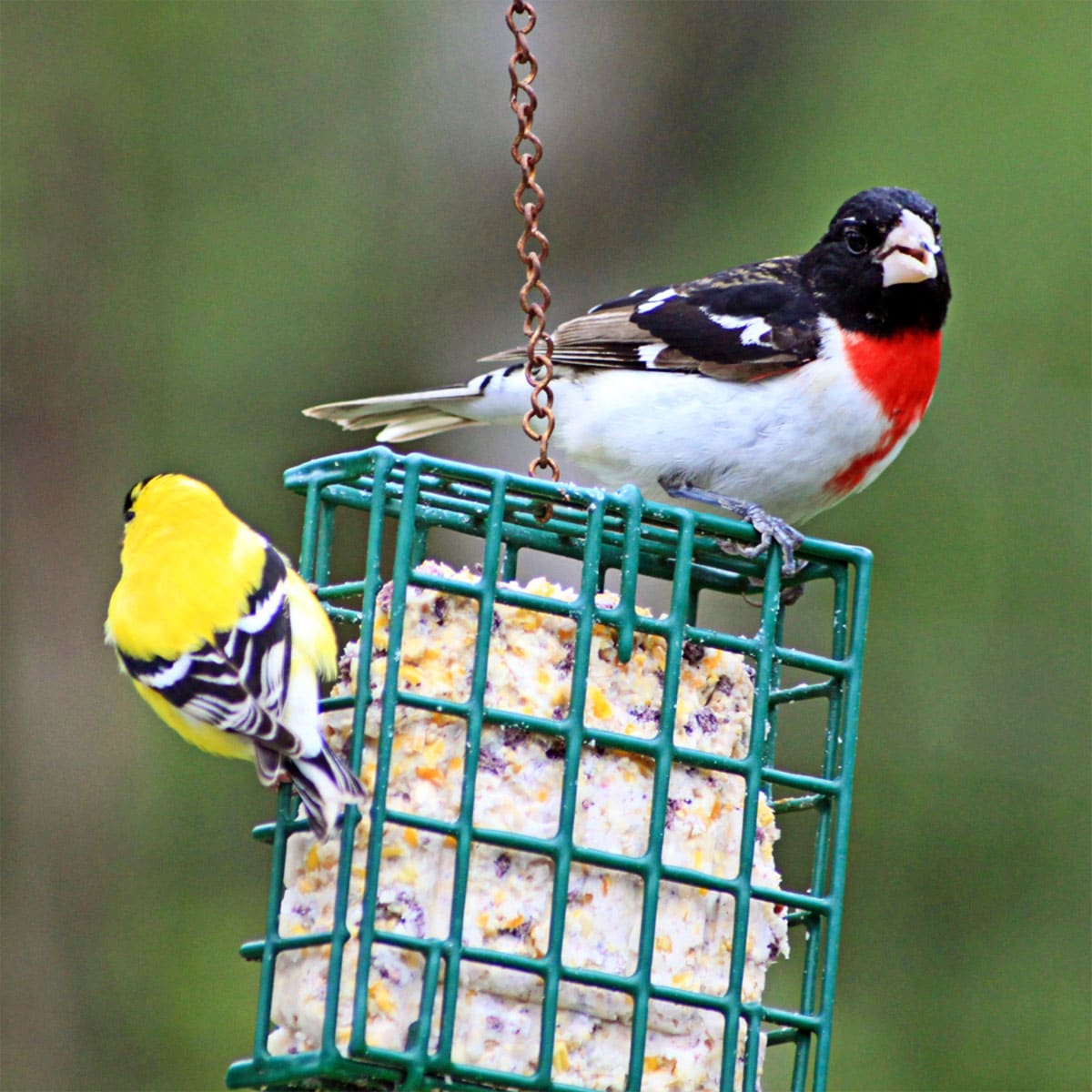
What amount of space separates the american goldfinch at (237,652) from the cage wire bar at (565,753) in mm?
107

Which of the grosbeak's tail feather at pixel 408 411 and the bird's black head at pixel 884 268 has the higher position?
the bird's black head at pixel 884 268

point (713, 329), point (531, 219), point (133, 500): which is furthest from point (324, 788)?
point (713, 329)

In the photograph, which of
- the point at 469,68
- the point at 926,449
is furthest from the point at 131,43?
the point at 926,449

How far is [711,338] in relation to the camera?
189 inches

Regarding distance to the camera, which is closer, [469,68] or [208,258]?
[208,258]

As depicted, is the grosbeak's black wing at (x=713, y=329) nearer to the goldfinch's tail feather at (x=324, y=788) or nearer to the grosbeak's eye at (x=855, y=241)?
the grosbeak's eye at (x=855, y=241)

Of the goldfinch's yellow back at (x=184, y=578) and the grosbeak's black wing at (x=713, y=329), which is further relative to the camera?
the grosbeak's black wing at (x=713, y=329)

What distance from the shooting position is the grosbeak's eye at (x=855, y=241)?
4895 mm

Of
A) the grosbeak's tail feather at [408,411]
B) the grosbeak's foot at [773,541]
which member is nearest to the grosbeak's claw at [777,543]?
the grosbeak's foot at [773,541]

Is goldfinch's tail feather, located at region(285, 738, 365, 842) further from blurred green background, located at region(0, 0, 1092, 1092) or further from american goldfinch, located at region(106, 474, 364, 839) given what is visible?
blurred green background, located at region(0, 0, 1092, 1092)

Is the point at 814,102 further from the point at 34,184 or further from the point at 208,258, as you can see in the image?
the point at 34,184

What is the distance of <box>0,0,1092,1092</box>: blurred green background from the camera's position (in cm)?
797

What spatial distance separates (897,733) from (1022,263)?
236 cm

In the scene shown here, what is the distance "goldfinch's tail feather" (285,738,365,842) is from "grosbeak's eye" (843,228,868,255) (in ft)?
7.45
